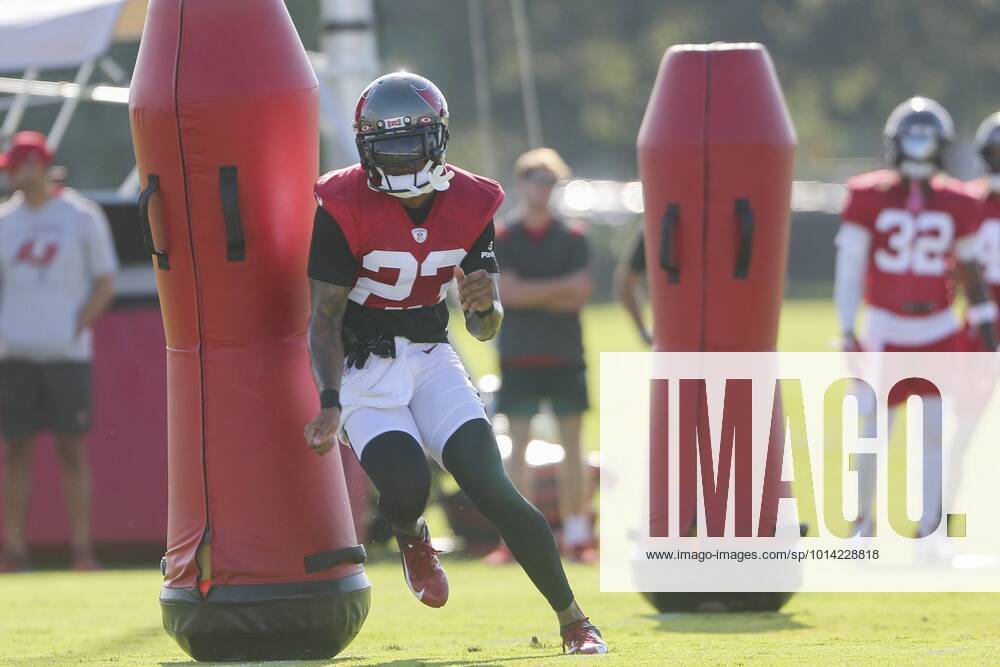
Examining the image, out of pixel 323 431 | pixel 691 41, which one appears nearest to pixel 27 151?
pixel 323 431

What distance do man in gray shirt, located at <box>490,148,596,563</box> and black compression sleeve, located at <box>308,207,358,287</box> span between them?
13.9ft

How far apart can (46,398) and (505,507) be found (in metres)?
5.19

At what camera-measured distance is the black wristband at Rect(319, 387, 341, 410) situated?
5855 millimetres

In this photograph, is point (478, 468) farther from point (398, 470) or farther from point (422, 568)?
point (422, 568)

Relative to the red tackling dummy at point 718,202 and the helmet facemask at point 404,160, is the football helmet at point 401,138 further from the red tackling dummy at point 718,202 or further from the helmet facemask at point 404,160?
the red tackling dummy at point 718,202

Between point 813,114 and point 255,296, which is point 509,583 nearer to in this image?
point 255,296

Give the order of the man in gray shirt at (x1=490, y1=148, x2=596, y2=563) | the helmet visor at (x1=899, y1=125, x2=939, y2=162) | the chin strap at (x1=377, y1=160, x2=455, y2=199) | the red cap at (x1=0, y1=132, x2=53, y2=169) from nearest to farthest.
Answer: the chin strap at (x1=377, y1=160, x2=455, y2=199) < the helmet visor at (x1=899, y1=125, x2=939, y2=162) < the man in gray shirt at (x1=490, y1=148, x2=596, y2=563) < the red cap at (x1=0, y1=132, x2=53, y2=169)

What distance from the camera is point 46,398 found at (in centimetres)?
1041

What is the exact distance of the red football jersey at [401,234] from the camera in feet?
19.4

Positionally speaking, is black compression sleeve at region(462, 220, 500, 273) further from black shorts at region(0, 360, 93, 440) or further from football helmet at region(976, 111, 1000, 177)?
black shorts at region(0, 360, 93, 440)

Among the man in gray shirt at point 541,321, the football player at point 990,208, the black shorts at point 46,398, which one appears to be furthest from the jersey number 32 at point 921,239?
the black shorts at point 46,398

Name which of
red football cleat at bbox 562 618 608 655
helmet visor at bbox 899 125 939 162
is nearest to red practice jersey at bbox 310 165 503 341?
red football cleat at bbox 562 618 608 655

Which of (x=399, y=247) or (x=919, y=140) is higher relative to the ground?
(x=399, y=247)

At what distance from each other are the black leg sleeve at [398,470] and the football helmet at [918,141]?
4136mm
